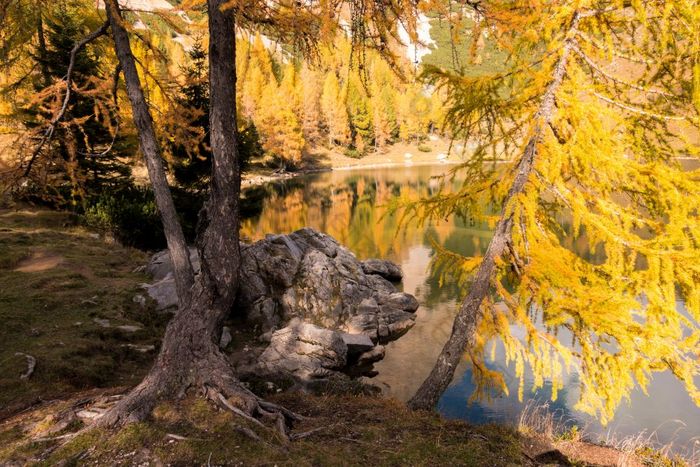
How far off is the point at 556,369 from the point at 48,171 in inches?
377

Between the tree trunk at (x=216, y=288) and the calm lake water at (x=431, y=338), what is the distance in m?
3.23

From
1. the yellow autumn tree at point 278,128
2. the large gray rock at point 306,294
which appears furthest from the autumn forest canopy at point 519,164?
the yellow autumn tree at point 278,128

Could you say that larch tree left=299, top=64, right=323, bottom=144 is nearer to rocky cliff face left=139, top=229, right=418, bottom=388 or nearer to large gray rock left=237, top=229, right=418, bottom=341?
rocky cliff face left=139, top=229, right=418, bottom=388

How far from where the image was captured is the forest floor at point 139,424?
16.1 feet

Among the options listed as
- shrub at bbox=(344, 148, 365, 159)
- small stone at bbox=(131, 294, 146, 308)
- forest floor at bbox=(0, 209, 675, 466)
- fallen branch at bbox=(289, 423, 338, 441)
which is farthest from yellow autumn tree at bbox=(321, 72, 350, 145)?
fallen branch at bbox=(289, 423, 338, 441)

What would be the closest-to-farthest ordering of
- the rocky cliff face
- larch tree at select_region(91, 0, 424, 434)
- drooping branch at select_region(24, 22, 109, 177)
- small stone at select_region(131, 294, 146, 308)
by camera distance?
larch tree at select_region(91, 0, 424, 434) → drooping branch at select_region(24, 22, 109, 177) → the rocky cliff face → small stone at select_region(131, 294, 146, 308)

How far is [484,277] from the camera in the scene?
7.00 metres

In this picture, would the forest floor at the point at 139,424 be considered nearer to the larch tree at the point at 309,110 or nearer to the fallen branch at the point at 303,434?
the fallen branch at the point at 303,434

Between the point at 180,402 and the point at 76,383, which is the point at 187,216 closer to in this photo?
the point at 76,383

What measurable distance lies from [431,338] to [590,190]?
33.7 ft

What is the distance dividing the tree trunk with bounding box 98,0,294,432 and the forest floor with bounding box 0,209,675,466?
35 centimetres

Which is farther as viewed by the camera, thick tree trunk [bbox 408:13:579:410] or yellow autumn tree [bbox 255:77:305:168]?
yellow autumn tree [bbox 255:77:305:168]

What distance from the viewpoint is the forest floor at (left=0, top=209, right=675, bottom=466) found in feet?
16.1

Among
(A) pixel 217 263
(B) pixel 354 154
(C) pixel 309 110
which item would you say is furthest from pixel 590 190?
(B) pixel 354 154
